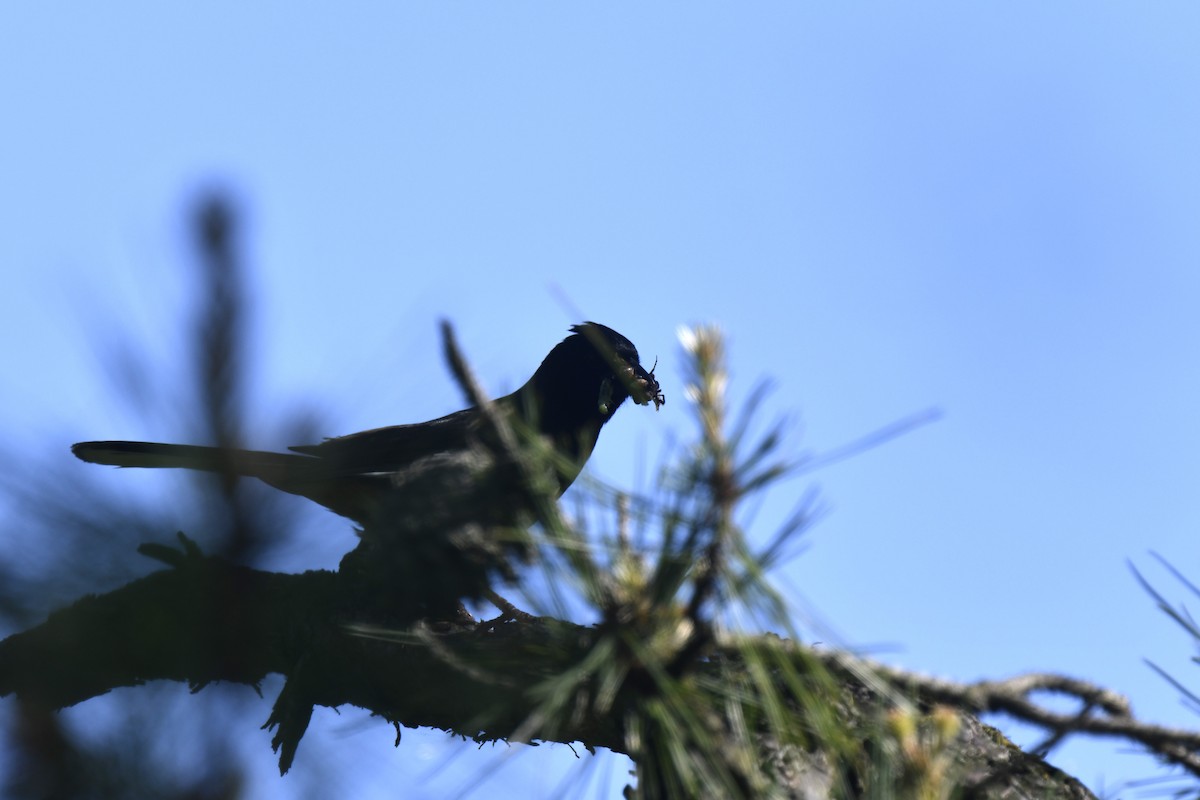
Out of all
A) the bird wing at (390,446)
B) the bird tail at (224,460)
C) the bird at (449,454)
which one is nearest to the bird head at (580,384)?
the bird at (449,454)

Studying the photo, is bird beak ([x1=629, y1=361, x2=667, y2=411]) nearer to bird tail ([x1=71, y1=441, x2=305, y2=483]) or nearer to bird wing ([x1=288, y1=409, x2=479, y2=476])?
bird wing ([x1=288, y1=409, x2=479, y2=476])

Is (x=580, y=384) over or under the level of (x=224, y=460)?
over

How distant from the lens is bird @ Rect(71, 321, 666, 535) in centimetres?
189

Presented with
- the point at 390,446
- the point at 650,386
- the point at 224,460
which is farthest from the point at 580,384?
the point at 224,460

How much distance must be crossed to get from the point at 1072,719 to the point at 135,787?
1.77 meters

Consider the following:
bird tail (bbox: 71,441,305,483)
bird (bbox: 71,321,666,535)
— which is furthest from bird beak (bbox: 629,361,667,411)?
bird tail (bbox: 71,441,305,483)

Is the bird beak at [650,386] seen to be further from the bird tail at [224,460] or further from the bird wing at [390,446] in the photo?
the bird tail at [224,460]

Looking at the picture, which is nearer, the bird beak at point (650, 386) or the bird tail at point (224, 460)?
the bird tail at point (224, 460)

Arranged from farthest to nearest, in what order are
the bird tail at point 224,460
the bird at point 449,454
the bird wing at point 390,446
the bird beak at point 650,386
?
the bird beak at point 650,386, the bird wing at point 390,446, the bird tail at point 224,460, the bird at point 449,454

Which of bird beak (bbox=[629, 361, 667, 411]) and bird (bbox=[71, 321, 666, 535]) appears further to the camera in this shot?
bird beak (bbox=[629, 361, 667, 411])

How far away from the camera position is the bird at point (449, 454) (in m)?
1.89

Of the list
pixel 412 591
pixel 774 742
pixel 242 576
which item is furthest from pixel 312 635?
pixel 774 742

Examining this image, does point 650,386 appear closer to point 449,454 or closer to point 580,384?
point 580,384

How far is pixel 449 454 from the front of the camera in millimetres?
2184
